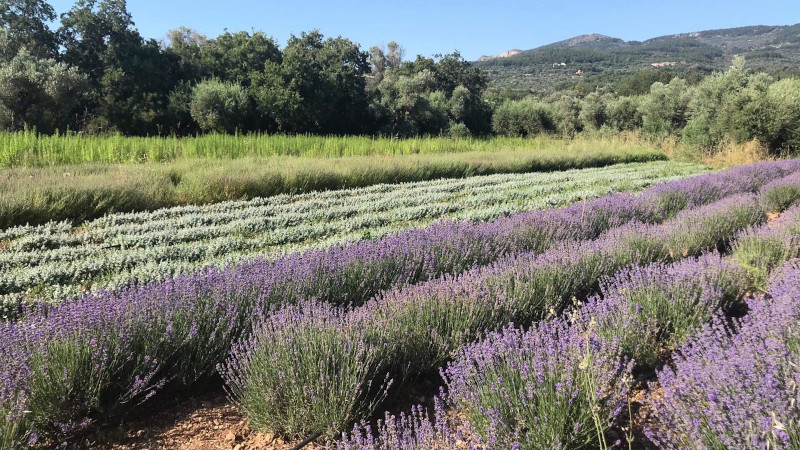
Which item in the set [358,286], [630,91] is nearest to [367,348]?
[358,286]

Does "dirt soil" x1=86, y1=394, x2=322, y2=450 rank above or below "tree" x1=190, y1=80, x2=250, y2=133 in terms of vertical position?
below

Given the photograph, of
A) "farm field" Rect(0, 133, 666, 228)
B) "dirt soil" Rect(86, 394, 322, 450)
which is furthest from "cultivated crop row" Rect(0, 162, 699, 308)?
"dirt soil" Rect(86, 394, 322, 450)

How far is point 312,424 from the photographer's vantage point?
7.09ft

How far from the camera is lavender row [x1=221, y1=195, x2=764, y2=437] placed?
2.18 meters

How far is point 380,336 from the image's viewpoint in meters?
2.50

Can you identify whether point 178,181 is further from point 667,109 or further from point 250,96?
point 667,109

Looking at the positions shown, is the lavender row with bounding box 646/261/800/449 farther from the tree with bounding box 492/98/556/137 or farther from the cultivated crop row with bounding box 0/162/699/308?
the tree with bounding box 492/98/556/137

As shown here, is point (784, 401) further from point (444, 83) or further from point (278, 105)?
point (444, 83)

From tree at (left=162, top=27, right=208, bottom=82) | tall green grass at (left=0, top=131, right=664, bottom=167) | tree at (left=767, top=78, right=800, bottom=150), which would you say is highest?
tree at (left=162, top=27, right=208, bottom=82)

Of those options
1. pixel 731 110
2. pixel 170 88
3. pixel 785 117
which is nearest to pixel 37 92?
pixel 170 88

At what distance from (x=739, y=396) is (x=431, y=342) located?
1463 mm

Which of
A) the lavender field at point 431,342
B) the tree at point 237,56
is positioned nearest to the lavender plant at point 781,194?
the lavender field at point 431,342

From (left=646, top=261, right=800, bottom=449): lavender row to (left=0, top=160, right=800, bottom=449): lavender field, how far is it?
11 millimetres

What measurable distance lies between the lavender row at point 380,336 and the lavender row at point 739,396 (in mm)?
854
